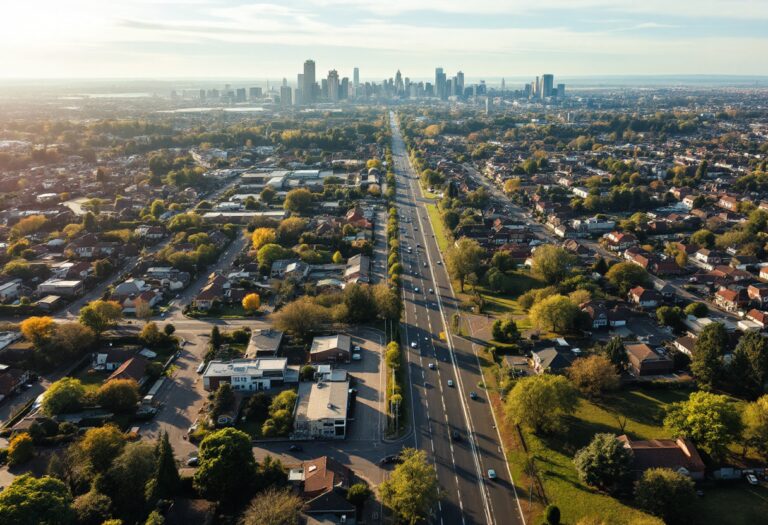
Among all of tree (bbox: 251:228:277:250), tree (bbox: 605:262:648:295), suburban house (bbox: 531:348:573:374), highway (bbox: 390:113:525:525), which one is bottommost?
highway (bbox: 390:113:525:525)

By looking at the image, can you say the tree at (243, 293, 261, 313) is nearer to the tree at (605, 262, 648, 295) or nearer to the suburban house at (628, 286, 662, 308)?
the tree at (605, 262, 648, 295)

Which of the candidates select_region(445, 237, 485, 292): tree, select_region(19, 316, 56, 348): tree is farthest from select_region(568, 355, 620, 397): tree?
select_region(19, 316, 56, 348): tree

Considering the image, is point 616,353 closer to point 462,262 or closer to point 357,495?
point 462,262

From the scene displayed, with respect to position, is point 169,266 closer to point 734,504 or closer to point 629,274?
point 629,274

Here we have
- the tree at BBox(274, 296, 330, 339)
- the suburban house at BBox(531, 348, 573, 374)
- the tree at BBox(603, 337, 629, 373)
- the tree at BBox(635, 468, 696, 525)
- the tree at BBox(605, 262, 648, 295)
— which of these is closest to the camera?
the tree at BBox(635, 468, 696, 525)

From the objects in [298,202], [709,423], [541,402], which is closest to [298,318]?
[541,402]

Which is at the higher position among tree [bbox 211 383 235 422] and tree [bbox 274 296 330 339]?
tree [bbox 274 296 330 339]
